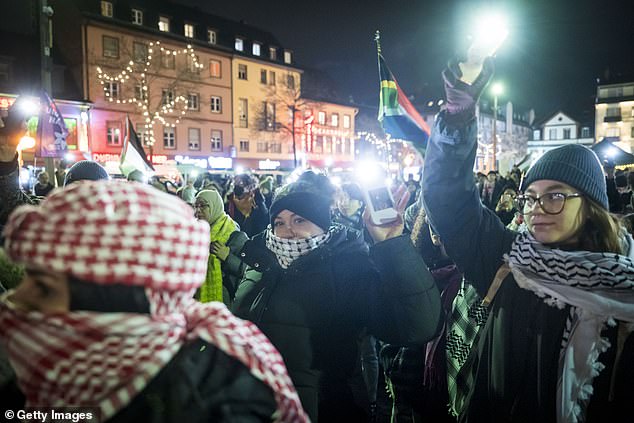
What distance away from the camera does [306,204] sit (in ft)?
9.37

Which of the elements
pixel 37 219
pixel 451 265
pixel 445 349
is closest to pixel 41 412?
pixel 37 219

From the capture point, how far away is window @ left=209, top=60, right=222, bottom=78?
4075 centimetres

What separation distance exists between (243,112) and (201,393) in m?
44.0

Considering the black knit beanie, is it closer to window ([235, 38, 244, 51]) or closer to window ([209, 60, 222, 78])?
window ([209, 60, 222, 78])

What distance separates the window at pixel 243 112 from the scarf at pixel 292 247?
42.2 m

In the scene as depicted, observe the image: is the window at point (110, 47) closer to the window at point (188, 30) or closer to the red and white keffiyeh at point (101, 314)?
the window at point (188, 30)

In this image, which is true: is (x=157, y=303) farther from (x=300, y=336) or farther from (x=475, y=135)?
(x=475, y=135)

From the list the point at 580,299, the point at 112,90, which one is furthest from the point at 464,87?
the point at 112,90

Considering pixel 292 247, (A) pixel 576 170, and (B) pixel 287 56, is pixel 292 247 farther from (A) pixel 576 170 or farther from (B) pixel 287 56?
(B) pixel 287 56

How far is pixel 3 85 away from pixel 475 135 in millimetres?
34136

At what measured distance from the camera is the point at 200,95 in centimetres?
3997

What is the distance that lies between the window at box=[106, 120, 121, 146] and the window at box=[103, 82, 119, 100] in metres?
1.80

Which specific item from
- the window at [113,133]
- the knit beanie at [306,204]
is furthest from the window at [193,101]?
the knit beanie at [306,204]

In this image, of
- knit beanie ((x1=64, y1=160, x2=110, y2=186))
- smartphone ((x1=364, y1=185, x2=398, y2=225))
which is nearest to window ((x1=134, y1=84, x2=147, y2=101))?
knit beanie ((x1=64, y1=160, x2=110, y2=186))
